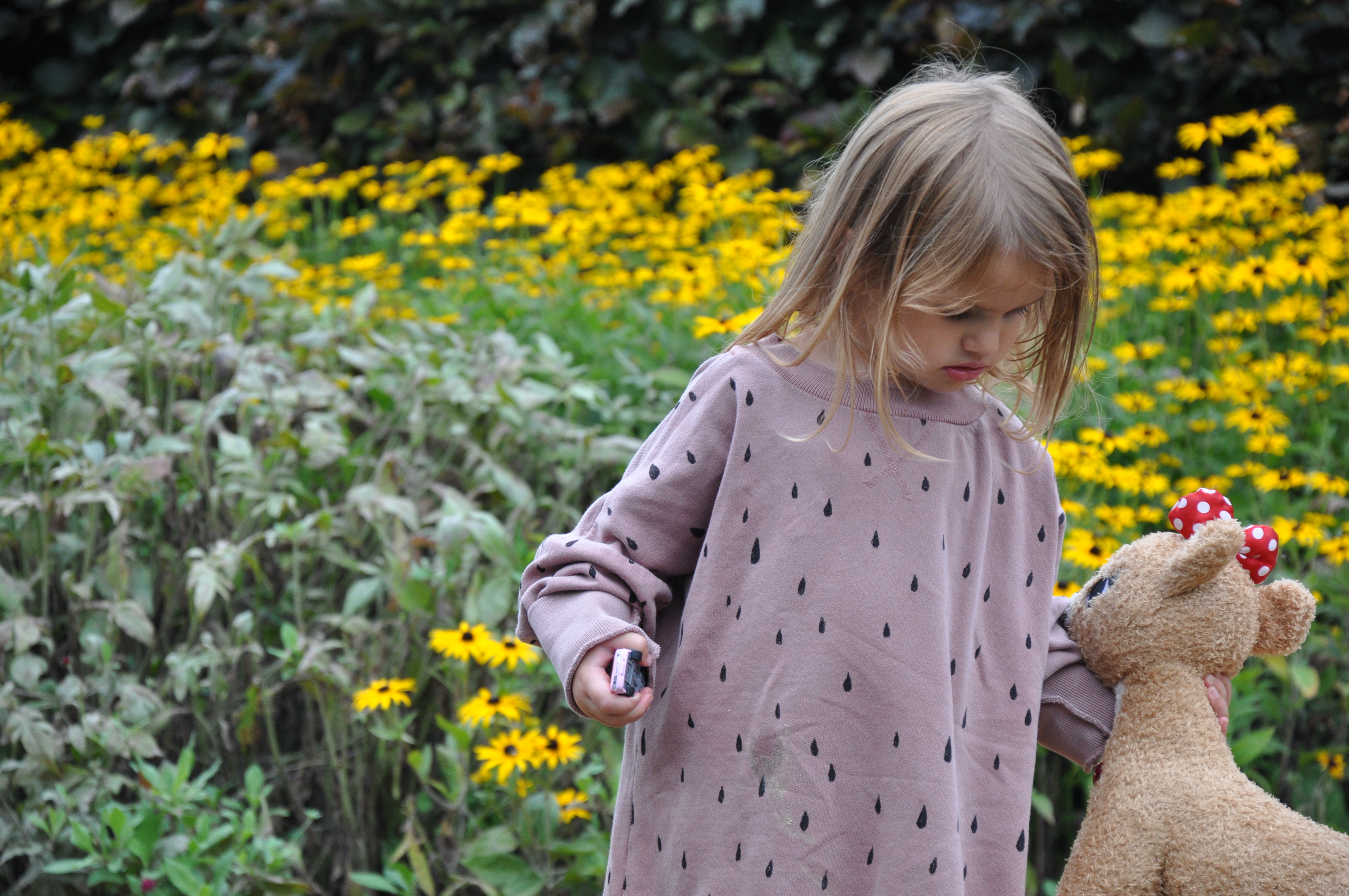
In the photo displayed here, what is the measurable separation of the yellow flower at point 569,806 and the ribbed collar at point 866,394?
2.92 ft

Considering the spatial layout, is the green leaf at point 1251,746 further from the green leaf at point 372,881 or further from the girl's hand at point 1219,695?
the green leaf at point 372,881

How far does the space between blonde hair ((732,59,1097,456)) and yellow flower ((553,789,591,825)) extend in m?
0.91

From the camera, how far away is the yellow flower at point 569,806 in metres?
1.75

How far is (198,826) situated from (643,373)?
1451 mm

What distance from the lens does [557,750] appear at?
1.70 meters

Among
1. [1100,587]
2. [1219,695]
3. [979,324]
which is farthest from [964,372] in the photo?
[1219,695]

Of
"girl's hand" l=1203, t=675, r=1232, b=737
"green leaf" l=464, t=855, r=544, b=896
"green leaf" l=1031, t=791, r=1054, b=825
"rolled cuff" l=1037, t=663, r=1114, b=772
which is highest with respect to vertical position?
"girl's hand" l=1203, t=675, r=1232, b=737

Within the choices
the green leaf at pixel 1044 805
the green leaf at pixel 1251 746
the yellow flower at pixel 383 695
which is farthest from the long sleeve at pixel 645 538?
the green leaf at pixel 1251 746

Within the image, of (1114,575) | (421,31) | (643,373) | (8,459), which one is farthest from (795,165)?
(1114,575)

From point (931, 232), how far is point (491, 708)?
994mm

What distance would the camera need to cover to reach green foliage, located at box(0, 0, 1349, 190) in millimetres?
4621

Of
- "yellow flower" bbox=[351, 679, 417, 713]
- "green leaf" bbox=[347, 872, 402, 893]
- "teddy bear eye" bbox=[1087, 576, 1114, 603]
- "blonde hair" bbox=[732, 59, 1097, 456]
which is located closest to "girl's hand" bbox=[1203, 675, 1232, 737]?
"teddy bear eye" bbox=[1087, 576, 1114, 603]

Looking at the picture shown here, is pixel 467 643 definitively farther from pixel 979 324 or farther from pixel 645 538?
pixel 979 324

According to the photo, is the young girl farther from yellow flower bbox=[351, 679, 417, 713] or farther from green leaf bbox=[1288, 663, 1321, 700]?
green leaf bbox=[1288, 663, 1321, 700]
